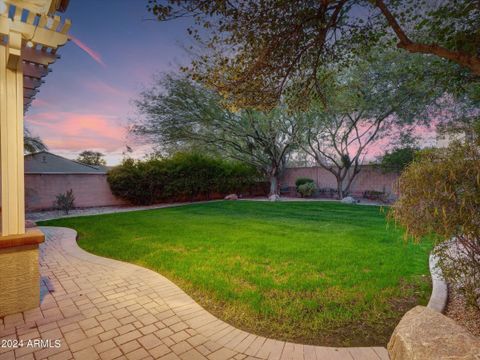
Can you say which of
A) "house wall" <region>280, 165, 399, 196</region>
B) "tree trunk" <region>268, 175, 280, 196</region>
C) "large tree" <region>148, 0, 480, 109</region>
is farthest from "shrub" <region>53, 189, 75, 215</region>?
"house wall" <region>280, 165, 399, 196</region>

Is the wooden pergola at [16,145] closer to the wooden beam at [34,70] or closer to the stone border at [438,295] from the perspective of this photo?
the wooden beam at [34,70]

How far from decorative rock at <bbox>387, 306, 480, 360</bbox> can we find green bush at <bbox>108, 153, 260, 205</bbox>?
42.1 feet

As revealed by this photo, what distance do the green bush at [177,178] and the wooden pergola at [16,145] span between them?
10456 millimetres

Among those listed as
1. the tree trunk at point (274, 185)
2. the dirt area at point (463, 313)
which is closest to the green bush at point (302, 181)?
the tree trunk at point (274, 185)

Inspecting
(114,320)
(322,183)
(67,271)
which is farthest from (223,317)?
(322,183)

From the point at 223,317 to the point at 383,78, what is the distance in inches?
519

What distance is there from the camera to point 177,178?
1417 centimetres

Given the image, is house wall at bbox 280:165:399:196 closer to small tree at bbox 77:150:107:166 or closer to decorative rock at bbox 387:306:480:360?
decorative rock at bbox 387:306:480:360

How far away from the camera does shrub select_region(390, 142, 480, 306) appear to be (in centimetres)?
202

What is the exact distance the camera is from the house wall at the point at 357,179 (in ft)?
48.5

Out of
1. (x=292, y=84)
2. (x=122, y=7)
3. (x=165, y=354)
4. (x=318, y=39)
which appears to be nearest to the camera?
(x=165, y=354)

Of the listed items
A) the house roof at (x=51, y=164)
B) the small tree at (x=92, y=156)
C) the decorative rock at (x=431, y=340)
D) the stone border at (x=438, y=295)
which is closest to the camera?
the decorative rock at (x=431, y=340)

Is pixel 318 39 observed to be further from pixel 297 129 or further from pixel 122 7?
pixel 297 129

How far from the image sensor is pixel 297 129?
14148mm
